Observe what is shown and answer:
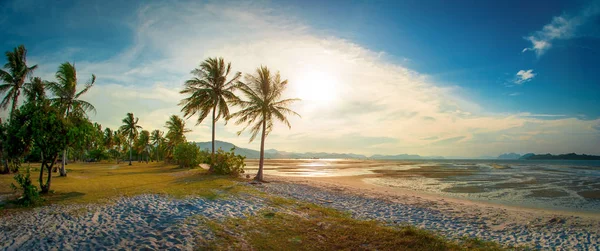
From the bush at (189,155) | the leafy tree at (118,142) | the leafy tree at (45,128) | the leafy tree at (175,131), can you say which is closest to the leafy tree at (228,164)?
the bush at (189,155)

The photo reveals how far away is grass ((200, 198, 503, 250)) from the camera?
7.04 metres

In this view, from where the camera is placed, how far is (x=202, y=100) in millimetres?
29328

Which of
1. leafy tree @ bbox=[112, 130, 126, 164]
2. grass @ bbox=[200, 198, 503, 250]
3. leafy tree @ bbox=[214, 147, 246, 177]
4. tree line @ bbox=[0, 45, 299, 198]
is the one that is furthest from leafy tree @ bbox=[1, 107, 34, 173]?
leafy tree @ bbox=[112, 130, 126, 164]

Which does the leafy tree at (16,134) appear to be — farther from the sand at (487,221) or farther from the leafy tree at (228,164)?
the leafy tree at (228,164)

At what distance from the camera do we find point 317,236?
25.8 feet

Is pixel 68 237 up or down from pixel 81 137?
down

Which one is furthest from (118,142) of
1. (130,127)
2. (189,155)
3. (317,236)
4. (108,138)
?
(317,236)

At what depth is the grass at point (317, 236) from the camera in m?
7.04

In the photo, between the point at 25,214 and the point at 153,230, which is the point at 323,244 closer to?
the point at 153,230

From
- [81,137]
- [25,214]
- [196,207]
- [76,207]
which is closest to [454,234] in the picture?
[196,207]

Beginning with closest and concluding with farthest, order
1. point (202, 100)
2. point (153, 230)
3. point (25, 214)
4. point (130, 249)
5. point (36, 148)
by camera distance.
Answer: point (130, 249) → point (153, 230) → point (25, 214) → point (36, 148) → point (202, 100)

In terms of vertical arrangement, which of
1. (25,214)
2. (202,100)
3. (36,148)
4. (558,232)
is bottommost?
(558,232)

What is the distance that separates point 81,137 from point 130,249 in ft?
29.4

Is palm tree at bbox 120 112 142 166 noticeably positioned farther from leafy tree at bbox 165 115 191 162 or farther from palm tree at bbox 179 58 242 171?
palm tree at bbox 179 58 242 171
